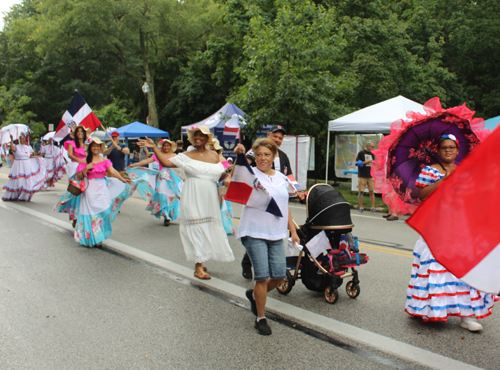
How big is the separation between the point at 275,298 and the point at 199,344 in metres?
1.45

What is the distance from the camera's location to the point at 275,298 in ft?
17.4

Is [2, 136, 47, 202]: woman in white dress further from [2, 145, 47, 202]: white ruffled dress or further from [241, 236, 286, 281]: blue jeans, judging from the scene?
[241, 236, 286, 281]: blue jeans

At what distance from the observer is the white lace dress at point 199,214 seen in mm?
5883

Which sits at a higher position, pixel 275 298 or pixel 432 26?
pixel 432 26

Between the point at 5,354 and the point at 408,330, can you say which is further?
the point at 408,330

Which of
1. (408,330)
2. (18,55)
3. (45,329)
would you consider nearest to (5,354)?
(45,329)

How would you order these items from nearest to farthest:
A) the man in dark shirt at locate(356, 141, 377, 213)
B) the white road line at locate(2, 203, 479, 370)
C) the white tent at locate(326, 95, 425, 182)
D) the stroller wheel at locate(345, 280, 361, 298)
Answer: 1. the white road line at locate(2, 203, 479, 370)
2. the stroller wheel at locate(345, 280, 361, 298)
3. the man in dark shirt at locate(356, 141, 377, 213)
4. the white tent at locate(326, 95, 425, 182)

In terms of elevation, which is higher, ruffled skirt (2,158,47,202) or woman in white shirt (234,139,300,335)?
woman in white shirt (234,139,300,335)

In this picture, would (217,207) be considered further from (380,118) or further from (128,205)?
(380,118)

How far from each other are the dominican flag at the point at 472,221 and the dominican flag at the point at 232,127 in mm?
15362

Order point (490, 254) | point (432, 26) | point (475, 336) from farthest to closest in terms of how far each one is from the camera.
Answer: point (432, 26)
point (475, 336)
point (490, 254)

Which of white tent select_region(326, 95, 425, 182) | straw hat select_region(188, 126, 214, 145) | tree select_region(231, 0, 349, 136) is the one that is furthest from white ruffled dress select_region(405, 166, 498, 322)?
tree select_region(231, 0, 349, 136)

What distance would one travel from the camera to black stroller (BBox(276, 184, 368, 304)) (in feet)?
16.4

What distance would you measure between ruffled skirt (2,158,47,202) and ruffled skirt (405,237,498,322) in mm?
12325
